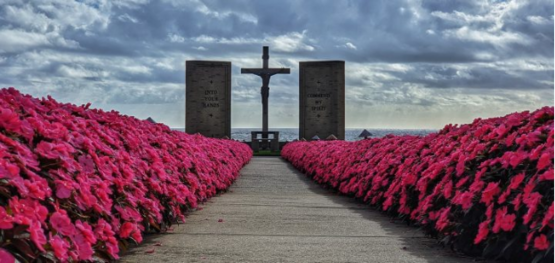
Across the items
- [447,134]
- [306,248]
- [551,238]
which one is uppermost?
[447,134]

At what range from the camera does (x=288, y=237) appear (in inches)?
212

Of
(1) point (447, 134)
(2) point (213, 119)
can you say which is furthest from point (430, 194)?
(2) point (213, 119)

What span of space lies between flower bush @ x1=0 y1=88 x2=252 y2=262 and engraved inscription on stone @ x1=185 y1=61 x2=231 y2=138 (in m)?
26.3

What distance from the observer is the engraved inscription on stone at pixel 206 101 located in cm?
3241

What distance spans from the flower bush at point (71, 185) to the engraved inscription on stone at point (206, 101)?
26340 millimetres

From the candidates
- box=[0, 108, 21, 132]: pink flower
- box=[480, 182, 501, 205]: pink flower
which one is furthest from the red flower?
box=[0, 108, 21, 132]: pink flower

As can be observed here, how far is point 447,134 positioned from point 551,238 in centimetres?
334

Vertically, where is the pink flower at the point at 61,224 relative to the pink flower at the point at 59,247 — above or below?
above

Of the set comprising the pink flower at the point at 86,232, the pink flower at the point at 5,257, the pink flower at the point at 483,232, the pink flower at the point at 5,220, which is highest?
the pink flower at the point at 5,220

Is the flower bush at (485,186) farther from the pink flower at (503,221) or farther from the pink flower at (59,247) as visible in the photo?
the pink flower at (59,247)

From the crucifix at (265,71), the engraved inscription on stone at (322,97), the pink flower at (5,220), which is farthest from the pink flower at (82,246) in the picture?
the engraved inscription on stone at (322,97)

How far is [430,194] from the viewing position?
583 centimetres

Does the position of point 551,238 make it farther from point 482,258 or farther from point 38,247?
point 38,247

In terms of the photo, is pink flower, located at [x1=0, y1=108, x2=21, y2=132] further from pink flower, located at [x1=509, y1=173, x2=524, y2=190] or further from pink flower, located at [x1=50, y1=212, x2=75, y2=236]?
pink flower, located at [x1=509, y1=173, x2=524, y2=190]
